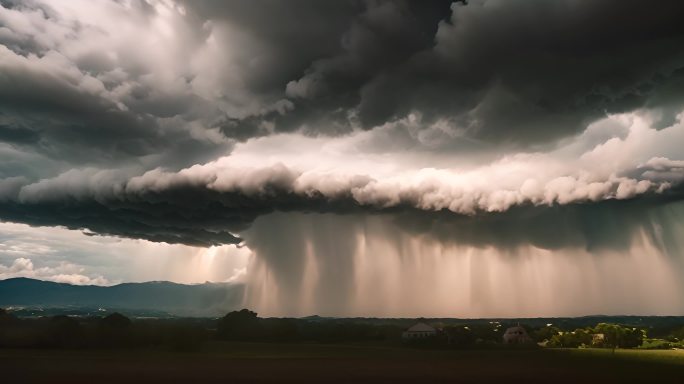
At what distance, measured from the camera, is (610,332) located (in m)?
150

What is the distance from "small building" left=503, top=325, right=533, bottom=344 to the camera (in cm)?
16638

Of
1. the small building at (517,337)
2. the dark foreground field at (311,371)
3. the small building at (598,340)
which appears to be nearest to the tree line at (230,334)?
the small building at (598,340)

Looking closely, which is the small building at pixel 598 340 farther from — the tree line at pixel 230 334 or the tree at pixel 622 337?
the tree at pixel 622 337

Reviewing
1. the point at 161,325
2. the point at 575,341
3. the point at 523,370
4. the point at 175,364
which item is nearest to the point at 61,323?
the point at 161,325

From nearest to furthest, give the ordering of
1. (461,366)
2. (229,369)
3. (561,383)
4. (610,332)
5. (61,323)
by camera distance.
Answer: (561,383), (229,369), (461,366), (61,323), (610,332)

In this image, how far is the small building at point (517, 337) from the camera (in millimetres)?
166375

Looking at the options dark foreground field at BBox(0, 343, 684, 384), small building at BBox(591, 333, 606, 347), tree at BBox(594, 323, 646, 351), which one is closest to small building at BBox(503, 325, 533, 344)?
small building at BBox(591, 333, 606, 347)

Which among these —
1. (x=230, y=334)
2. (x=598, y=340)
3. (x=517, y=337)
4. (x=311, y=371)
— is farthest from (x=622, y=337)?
(x=230, y=334)

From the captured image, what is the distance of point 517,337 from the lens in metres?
170

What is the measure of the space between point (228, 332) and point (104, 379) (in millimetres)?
110920

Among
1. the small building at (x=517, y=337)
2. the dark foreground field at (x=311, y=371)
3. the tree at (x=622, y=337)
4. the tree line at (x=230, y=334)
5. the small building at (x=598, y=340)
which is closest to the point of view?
the dark foreground field at (x=311, y=371)

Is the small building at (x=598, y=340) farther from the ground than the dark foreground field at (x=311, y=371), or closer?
farther from the ground

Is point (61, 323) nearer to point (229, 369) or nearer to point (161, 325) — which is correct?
point (161, 325)

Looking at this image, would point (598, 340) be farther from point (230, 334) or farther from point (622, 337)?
point (230, 334)
